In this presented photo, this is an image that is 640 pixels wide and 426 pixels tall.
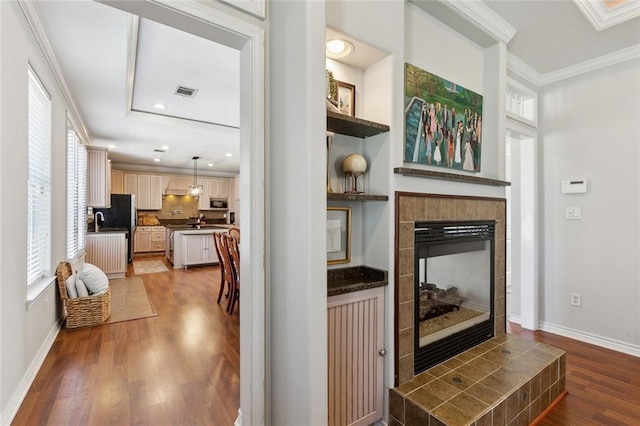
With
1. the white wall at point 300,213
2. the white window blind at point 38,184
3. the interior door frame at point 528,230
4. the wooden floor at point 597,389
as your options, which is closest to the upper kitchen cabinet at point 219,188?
the white window blind at point 38,184

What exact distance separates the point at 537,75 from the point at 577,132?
2.48 ft

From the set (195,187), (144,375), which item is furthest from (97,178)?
(144,375)

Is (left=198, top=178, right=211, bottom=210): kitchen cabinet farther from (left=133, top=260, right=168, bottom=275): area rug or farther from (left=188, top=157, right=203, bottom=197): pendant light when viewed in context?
(left=133, top=260, right=168, bottom=275): area rug

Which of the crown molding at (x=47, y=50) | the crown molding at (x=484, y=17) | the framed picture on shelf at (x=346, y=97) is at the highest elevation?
the crown molding at (x=484, y=17)

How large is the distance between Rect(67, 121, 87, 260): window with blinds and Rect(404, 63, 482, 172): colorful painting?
13.6 feet

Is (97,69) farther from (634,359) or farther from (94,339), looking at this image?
(634,359)

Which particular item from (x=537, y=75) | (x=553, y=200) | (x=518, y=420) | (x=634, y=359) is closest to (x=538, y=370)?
(x=518, y=420)

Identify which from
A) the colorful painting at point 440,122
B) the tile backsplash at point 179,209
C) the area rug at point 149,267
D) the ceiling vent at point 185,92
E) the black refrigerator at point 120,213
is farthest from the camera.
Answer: the tile backsplash at point 179,209

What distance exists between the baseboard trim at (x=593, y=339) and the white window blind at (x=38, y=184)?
16.4ft

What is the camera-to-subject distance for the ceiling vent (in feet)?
11.1

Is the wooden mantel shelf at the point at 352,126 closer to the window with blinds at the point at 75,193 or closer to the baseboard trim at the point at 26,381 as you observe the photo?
the baseboard trim at the point at 26,381

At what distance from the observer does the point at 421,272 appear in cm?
211

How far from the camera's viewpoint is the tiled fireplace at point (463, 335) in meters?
1.70

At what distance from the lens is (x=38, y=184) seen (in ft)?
8.87
